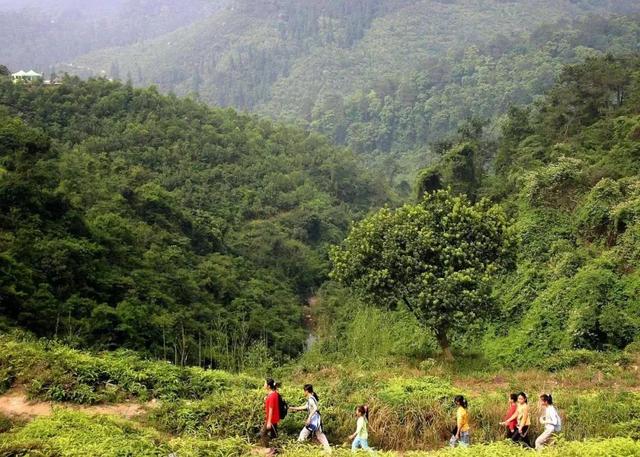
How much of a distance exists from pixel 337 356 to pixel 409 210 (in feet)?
22.4

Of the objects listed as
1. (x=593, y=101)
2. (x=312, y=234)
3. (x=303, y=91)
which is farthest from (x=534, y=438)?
(x=303, y=91)

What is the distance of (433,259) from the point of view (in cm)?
1462

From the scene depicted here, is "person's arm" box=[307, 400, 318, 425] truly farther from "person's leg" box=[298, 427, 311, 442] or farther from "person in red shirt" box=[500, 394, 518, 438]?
"person in red shirt" box=[500, 394, 518, 438]

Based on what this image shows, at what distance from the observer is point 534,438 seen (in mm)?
8742

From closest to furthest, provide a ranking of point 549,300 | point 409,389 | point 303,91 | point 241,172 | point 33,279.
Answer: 1. point 409,389
2. point 33,279
3. point 549,300
4. point 241,172
5. point 303,91

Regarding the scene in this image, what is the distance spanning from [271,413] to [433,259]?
24.1 ft

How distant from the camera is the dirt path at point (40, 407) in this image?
9237mm

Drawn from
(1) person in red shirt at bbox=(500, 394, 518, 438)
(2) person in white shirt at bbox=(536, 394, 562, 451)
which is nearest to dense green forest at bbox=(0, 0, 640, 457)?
(2) person in white shirt at bbox=(536, 394, 562, 451)

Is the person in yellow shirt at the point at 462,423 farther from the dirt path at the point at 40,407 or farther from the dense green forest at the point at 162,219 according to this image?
the dense green forest at the point at 162,219

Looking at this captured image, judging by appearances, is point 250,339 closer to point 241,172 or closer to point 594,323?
point 594,323

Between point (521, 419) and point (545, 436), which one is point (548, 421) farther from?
point (521, 419)

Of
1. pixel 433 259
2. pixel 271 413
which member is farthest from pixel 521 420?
pixel 433 259

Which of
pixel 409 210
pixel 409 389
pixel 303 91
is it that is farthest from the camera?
pixel 303 91

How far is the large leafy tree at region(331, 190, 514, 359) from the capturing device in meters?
14.1
